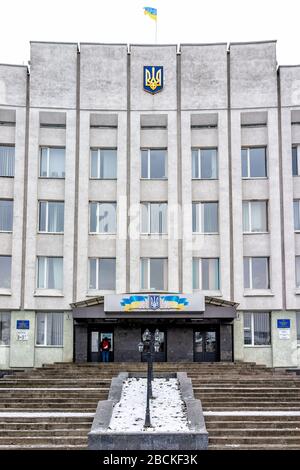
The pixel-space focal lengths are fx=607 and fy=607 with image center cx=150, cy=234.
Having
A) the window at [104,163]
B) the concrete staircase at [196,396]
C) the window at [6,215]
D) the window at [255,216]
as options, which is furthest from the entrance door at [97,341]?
the window at [255,216]

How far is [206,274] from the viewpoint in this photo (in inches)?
1209

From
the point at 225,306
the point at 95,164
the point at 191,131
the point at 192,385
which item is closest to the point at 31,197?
the point at 95,164

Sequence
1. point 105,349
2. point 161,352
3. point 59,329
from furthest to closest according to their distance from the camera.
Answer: point 59,329
point 161,352
point 105,349

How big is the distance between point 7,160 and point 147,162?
7.28m

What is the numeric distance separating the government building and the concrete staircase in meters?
2.24

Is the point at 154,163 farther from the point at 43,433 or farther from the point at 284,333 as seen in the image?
the point at 43,433

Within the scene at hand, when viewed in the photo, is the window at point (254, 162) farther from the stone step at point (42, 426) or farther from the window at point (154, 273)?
the stone step at point (42, 426)

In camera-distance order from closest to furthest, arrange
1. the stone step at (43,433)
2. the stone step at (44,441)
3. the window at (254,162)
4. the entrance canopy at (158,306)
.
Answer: the stone step at (44,441) → the stone step at (43,433) → the entrance canopy at (158,306) → the window at (254,162)

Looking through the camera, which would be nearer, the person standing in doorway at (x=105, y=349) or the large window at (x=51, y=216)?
the person standing in doorway at (x=105, y=349)

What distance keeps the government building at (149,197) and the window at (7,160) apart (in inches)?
2.0

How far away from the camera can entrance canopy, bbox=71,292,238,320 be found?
28.2 meters

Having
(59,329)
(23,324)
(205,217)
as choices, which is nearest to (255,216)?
(205,217)

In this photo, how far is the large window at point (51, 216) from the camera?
31.1 m
